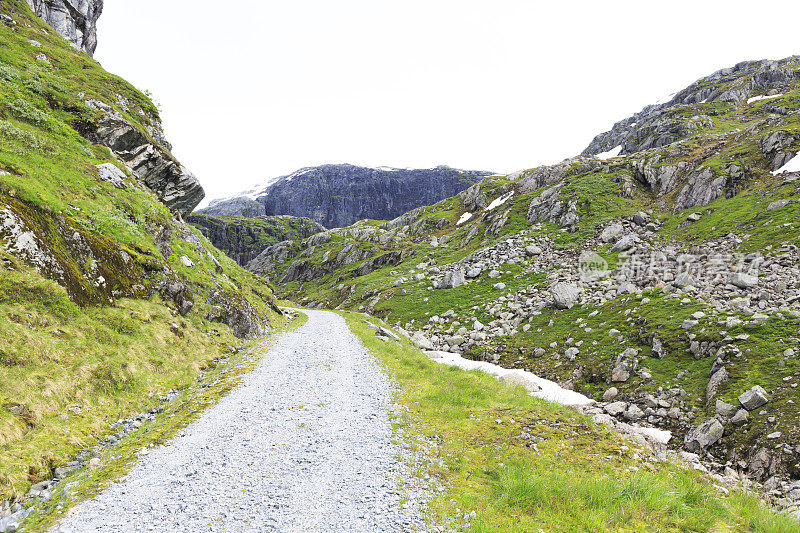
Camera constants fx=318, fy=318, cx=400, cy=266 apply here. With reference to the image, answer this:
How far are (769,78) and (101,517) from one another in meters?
213

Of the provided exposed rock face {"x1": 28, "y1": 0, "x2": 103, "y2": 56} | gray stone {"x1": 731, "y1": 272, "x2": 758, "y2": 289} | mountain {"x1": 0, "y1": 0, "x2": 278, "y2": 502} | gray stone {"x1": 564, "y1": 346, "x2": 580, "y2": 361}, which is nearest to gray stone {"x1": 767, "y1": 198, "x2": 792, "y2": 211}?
gray stone {"x1": 731, "y1": 272, "x2": 758, "y2": 289}

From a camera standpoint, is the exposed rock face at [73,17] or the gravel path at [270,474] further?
the exposed rock face at [73,17]

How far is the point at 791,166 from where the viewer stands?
141ft

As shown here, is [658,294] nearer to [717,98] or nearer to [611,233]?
[611,233]

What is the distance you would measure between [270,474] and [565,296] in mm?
32147

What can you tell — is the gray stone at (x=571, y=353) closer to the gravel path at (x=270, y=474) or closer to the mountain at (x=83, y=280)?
the gravel path at (x=270, y=474)

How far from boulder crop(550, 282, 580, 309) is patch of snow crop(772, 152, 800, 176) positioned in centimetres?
3694

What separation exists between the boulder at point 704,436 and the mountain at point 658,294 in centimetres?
5

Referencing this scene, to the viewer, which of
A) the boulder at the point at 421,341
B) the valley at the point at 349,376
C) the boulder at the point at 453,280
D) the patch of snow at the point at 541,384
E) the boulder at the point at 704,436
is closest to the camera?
the valley at the point at 349,376

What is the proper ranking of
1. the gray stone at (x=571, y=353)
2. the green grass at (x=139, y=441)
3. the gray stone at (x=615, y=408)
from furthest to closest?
the gray stone at (x=571, y=353) < the gray stone at (x=615, y=408) < the green grass at (x=139, y=441)

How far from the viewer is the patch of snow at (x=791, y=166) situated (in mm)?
42094

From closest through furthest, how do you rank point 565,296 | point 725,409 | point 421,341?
point 725,409, point 565,296, point 421,341

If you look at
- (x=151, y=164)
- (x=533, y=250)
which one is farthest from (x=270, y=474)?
(x=533, y=250)

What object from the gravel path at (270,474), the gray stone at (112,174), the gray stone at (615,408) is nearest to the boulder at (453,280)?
the gray stone at (615,408)
